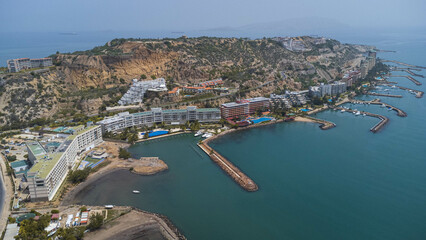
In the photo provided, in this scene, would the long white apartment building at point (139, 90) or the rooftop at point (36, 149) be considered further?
the long white apartment building at point (139, 90)

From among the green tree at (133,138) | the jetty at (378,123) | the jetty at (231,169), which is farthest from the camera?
the jetty at (378,123)

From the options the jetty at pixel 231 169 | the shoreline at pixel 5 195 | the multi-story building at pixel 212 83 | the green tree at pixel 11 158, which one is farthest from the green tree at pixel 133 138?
the multi-story building at pixel 212 83

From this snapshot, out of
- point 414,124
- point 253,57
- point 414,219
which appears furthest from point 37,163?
point 253,57

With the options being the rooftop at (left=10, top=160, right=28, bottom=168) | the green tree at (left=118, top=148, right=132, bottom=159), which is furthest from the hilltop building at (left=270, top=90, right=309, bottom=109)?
the rooftop at (left=10, top=160, right=28, bottom=168)

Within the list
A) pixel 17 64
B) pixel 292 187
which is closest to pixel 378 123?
pixel 292 187

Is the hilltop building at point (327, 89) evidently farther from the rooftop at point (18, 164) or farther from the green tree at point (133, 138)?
the rooftop at point (18, 164)

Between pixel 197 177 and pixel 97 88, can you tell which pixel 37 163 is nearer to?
pixel 197 177

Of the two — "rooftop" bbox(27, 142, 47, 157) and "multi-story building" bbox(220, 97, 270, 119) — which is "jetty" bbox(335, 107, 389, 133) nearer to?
"multi-story building" bbox(220, 97, 270, 119)

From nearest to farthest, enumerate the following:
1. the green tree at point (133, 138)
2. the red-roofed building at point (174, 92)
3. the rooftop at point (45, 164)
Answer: the rooftop at point (45, 164), the green tree at point (133, 138), the red-roofed building at point (174, 92)
